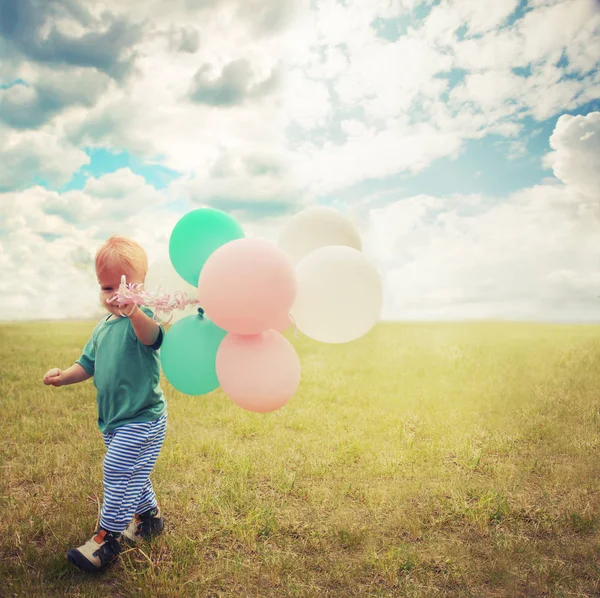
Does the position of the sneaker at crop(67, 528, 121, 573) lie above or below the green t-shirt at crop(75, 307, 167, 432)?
below

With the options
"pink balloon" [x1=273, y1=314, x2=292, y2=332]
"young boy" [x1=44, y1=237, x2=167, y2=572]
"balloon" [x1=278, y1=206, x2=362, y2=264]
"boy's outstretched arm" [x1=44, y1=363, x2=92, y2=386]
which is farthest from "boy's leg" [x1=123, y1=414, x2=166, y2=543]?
"balloon" [x1=278, y1=206, x2=362, y2=264]

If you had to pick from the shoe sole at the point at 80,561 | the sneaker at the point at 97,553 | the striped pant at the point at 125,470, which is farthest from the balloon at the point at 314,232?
the shoe sole at the point at 80,561

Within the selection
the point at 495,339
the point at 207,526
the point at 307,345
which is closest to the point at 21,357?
the point at 307,345

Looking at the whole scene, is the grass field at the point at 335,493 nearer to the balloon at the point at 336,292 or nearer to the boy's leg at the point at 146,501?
the boy's leg at the point at 146,501

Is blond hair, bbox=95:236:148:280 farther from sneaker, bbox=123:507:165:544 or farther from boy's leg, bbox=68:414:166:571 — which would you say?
sneaker, bbox=123:507:165:544

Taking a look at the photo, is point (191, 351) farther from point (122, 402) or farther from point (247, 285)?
point (247, 285)

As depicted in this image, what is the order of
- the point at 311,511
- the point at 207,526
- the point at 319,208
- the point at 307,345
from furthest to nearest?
the point at 307,345 < the point at 311,511 < the point at 207,526 < the point at 319,208

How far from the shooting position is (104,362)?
2668 millimetres

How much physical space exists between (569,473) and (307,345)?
6548 millimetres

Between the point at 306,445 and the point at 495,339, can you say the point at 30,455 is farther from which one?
the point at 495,339

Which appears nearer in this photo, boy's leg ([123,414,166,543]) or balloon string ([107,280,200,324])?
balloon string ([107,280,200,324])

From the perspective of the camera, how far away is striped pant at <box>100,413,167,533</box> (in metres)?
2.59

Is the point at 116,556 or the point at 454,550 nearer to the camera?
the point at 116,556

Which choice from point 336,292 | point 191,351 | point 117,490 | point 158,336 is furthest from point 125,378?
point 336,292
